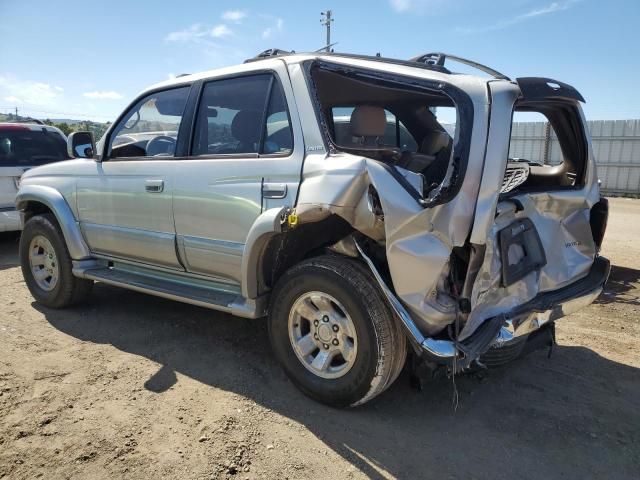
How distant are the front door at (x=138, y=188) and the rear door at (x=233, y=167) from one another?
21 centimetres

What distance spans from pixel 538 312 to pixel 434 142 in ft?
5.93

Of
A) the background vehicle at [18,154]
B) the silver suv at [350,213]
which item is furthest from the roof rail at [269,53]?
the background vehicle at [18,154]

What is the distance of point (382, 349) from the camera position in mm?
2844

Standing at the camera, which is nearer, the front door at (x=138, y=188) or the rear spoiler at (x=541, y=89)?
the rear spoiler at (x=541, y=89)

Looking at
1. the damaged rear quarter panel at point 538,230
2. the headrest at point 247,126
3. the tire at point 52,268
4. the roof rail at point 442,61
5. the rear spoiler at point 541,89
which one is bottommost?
the tire at point 52,268

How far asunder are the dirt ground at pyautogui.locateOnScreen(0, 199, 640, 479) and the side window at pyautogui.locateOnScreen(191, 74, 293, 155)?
1.60 metres

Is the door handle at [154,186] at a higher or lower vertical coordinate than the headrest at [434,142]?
lower

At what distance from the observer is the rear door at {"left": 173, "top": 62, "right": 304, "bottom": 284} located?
10.8 feet

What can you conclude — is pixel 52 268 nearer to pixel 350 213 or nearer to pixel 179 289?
pixel 179 289

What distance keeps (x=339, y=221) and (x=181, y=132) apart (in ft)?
5.03

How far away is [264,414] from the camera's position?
3.13 m

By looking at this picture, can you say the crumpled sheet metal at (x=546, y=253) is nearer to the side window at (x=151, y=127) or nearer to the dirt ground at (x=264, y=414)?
the dirt ground at (x=264, y=414)

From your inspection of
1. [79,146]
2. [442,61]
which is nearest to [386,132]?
[442,61]

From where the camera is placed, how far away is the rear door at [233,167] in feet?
10.8
